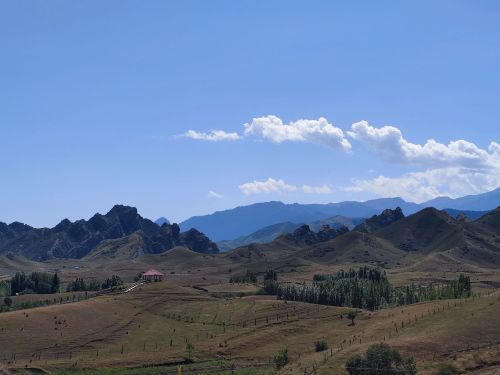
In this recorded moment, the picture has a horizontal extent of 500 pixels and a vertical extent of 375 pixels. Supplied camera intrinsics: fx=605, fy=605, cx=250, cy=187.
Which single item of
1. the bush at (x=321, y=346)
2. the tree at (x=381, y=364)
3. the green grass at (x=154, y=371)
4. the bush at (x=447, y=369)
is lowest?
the green grass at (x=154, y=371)

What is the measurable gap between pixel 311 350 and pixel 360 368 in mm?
33331

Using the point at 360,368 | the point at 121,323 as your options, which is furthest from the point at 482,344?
the point at 121,323

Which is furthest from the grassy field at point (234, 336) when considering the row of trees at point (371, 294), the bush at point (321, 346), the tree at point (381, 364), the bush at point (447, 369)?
the row of trees at point (371, 294)

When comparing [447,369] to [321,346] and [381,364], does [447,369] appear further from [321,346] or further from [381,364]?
[321,346]

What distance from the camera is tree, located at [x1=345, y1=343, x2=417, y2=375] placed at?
A: 249ft

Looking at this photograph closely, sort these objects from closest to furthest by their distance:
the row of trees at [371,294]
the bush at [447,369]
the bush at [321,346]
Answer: the bush at [447,369]
the bush at [321,346]
the row of trees at [371,294]

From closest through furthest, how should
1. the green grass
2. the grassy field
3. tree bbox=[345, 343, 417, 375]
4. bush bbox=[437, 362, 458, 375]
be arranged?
tree bbox=[345, 343, 417, 375] → bush bbox=[437, 362, 458, 375] → the grassy field → the green grass

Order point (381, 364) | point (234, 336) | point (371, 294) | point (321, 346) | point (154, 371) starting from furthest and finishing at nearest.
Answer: point (371, 294) < point (234, 336) < point (321, 346) < point (154, 371) < point (381, 364)

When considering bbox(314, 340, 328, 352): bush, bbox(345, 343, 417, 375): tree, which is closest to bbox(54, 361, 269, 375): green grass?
bbox(314, 340, 328, 352): bush

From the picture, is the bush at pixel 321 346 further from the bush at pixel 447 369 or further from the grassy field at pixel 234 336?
the bush at pixel 447 369

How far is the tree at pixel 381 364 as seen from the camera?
7594cm

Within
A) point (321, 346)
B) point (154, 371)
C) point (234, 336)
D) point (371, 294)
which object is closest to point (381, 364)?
point (321, 346)

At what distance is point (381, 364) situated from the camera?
76.7 meters

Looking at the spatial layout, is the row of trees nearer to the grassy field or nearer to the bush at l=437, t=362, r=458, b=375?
the grassy field
